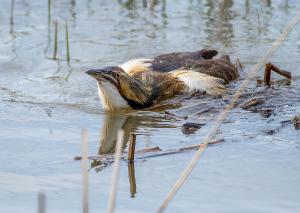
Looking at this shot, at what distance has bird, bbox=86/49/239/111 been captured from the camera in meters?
8.12

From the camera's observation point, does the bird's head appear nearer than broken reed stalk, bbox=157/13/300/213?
No

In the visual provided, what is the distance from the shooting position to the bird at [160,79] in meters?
8.12

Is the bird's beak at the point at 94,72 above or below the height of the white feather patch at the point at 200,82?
above

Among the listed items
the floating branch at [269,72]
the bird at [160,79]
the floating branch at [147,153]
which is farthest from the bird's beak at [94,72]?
the floating branch at [269,72]

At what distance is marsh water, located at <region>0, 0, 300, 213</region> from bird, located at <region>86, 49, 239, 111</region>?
0.15 metres

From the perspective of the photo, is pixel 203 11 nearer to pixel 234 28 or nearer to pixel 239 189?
pixel 234 28

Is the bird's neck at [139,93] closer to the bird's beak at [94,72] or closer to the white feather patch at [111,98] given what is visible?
the white feather patch at [111,98]

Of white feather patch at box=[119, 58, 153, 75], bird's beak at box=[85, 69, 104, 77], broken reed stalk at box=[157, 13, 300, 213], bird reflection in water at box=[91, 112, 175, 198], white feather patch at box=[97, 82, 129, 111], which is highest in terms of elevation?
broken reed stalk at box=[157, 13, 300, 213]

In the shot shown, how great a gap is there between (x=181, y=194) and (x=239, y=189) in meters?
0.41

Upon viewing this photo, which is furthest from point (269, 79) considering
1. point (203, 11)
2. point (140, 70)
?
point (203, 11)

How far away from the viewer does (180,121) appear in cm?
770

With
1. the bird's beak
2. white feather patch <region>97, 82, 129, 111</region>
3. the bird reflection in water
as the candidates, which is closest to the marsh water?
the bird reflection in water

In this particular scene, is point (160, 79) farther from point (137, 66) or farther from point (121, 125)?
point (121, 125)

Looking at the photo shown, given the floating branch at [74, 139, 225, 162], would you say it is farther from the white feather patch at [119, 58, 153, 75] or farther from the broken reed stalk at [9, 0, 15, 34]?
the broken reed stalk at [9, 0, 15, 34]
